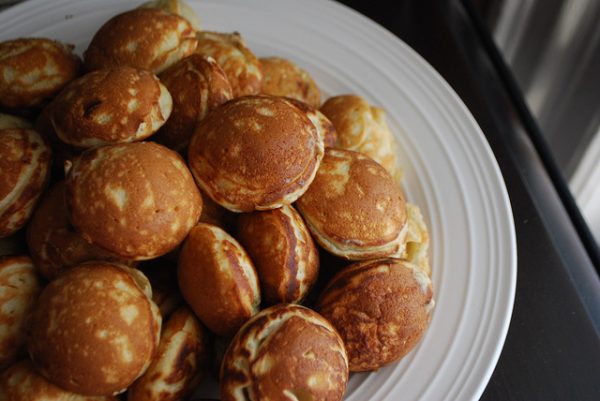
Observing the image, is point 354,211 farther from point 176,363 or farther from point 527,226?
point 527,226

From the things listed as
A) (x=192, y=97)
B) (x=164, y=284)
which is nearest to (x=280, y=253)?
(x=164, y=284)

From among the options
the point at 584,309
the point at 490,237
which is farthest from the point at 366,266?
the point at 584,309

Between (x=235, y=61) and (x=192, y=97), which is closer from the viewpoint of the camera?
(x=192, y=97)

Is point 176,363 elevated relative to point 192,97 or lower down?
lower down

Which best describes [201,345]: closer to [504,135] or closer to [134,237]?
[134,237]

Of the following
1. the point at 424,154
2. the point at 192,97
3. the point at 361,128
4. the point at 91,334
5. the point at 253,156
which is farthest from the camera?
the point at 424,154

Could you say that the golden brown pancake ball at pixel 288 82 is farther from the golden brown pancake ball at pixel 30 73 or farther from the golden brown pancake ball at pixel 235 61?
the golden brown pancake ball at pixel 30 73

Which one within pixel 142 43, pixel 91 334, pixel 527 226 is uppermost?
pixel 142 43

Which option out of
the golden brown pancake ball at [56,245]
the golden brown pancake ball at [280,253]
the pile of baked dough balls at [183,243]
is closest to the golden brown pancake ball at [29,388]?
the pile of baked dough balls at [183,243]
